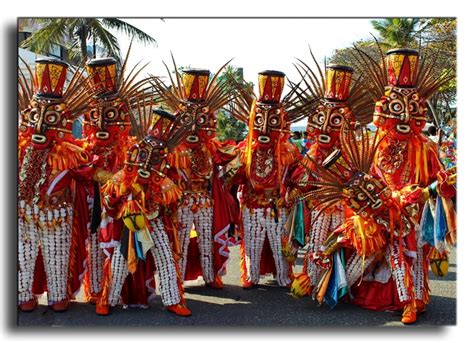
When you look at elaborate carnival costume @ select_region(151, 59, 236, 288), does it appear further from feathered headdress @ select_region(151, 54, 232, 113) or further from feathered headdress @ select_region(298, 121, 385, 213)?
feathered headdress @ select_region(298, 121, 385, 213)

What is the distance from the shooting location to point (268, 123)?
4.89 m

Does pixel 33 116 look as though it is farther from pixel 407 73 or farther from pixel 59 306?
pixel 407 73

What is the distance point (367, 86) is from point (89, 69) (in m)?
2.40

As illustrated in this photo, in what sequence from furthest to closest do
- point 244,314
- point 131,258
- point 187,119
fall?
point 187,119, point 244,314, point 131,258

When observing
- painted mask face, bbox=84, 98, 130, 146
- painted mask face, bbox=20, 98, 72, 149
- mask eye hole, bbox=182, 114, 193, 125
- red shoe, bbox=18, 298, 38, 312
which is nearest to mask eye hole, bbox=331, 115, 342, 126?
mask eye hole, bbox=182, 114, 193, 125

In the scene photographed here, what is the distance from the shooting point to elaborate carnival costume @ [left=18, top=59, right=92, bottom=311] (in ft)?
13.7

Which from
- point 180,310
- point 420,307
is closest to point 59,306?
point 180,310

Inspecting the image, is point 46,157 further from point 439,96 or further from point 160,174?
point 439,96

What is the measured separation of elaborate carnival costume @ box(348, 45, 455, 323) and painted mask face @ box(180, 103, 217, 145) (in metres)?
1.51

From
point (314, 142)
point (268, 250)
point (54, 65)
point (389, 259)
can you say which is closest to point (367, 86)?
point (314, 142)

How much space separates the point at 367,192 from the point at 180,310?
68.2 inches

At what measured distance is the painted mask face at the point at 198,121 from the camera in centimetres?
487

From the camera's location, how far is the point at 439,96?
516 centimetres

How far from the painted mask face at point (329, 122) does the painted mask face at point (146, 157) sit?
4.91 ft
